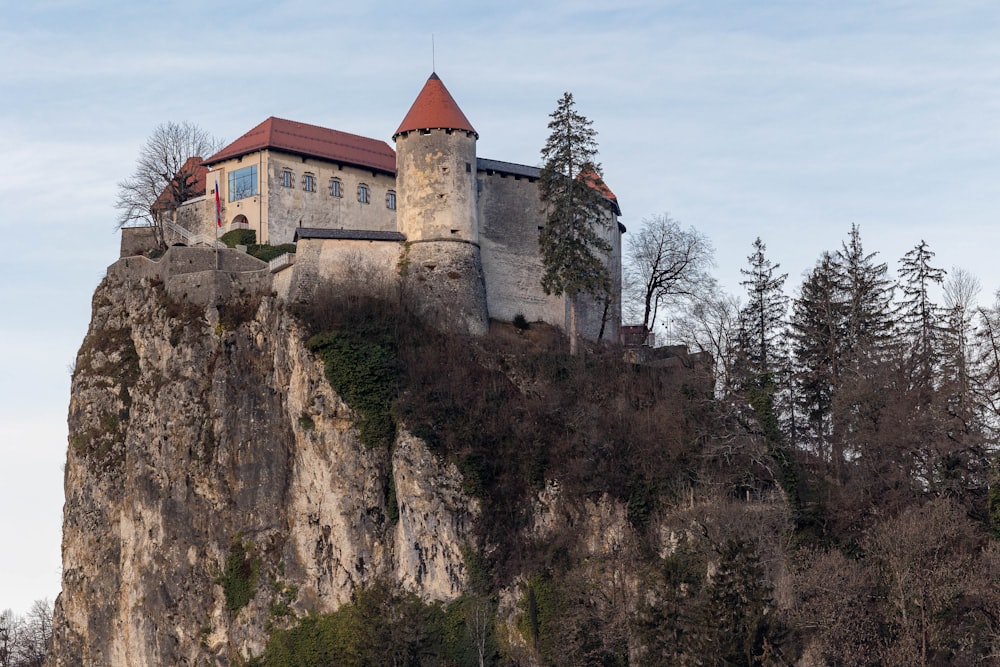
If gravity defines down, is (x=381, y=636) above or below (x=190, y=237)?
below

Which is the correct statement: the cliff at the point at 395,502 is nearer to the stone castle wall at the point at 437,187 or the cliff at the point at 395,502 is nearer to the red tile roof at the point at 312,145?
the stone castle wall at the point at 437,187

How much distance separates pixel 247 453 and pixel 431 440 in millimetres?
7216

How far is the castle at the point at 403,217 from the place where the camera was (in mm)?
59094

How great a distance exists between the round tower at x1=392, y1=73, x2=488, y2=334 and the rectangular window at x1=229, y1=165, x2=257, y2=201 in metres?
6.42

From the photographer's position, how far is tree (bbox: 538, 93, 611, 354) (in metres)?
59.2

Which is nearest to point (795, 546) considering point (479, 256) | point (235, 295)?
point (479, 256)

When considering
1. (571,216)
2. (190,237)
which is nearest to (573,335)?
(571,216)

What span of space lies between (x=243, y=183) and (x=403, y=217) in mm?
7885

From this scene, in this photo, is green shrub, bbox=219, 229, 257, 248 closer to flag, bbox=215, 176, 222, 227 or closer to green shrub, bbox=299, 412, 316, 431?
flag, bbox=215, 176, 222, 227

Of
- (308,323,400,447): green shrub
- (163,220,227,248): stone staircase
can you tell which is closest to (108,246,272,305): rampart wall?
(163,220,227,248): stone staircase

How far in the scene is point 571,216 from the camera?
59406mm

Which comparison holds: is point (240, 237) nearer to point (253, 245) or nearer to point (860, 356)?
point (253, 245)

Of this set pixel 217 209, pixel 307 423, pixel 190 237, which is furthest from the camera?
pixel 190 237

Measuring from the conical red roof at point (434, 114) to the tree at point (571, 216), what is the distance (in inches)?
138
